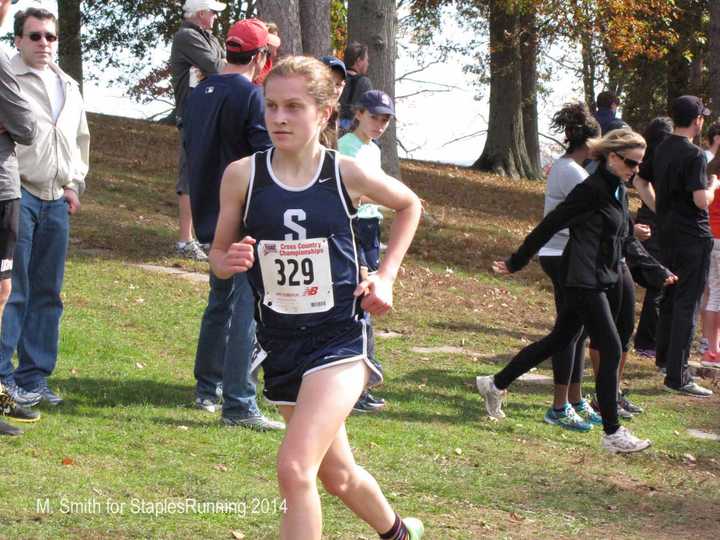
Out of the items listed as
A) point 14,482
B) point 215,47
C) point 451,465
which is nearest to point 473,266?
point 215,47

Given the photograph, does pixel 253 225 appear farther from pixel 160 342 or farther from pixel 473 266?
pixel 473 266

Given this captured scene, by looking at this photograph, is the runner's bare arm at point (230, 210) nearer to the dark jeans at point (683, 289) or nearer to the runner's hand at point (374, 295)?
the runner's hand at point (374, 295)

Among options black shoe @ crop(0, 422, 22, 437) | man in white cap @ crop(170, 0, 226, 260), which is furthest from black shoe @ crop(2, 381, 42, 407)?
man in white cap @ crop(170, 0, 226, 260)

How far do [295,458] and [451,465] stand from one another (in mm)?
2820

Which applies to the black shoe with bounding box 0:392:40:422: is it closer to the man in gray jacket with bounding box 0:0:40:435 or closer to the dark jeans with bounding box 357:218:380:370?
the man in gray jacket with bounding box 0:0:40:435

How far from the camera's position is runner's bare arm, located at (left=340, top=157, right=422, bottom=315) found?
4.25m

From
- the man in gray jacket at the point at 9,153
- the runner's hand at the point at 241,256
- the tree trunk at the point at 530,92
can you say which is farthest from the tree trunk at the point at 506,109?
the runner's hand at the point at 241,256

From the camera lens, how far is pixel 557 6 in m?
23.7

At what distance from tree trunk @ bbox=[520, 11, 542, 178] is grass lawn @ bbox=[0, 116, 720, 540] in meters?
14.7

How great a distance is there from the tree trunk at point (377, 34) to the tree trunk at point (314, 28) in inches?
55.5

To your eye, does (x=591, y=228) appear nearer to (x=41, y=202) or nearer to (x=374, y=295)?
(x=41, y=202)

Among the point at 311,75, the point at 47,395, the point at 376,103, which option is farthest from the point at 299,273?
the point at 376,103

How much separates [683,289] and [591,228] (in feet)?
8.33

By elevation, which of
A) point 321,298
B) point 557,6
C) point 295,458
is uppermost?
point 557,6
